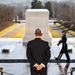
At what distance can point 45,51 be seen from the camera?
6996 millimetres

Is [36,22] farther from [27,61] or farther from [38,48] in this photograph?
[38,48]

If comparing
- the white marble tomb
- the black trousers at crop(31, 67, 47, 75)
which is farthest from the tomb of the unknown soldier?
the black trousers at crop(31, 67, 47, 75)

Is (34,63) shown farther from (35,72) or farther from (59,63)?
(59,63)

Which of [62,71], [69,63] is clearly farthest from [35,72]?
[69,63]

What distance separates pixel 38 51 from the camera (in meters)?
6.98

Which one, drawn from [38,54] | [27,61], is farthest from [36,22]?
[38,54]

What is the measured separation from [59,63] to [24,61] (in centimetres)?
153

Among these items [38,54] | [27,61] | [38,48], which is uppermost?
[38,48]

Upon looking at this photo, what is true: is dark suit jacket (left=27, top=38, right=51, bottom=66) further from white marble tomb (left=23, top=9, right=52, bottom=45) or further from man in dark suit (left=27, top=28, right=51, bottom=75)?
white marble tomb (left=23, top=9, right=52, bottom=45)

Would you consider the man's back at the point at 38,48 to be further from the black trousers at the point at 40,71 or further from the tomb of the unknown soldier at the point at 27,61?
the tomb of the unknown soldier at the point at 27,61

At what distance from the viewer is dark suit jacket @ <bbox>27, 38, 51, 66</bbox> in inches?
274

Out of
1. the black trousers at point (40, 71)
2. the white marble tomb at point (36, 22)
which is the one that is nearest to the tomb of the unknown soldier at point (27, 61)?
the white marble tomb at point (36, 22)

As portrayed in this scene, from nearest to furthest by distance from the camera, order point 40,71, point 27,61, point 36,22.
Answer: point 40,71, point 27,61, point 36,22

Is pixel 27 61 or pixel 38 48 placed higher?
pixel 38 48
